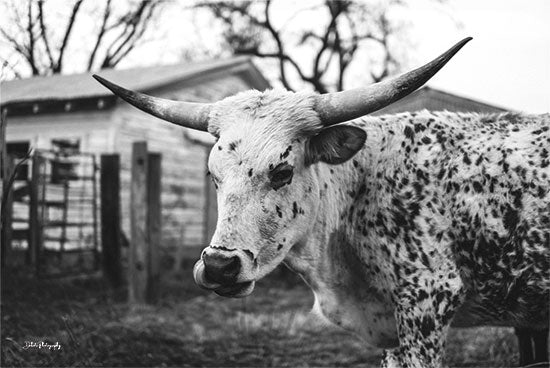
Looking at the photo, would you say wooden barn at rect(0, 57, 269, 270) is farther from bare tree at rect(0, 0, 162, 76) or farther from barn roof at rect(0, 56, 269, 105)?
bare tree at rect(0, 0, 162, 76)

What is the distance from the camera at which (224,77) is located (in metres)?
Result: 13.7

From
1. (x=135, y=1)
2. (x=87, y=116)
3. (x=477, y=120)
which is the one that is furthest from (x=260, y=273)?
(x=87, y=116)

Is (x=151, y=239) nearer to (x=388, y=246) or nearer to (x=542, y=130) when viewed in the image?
(x=388, y=246)

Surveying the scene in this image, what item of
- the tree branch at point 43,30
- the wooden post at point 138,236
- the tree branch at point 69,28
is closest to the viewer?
the tree branch at point 43,30

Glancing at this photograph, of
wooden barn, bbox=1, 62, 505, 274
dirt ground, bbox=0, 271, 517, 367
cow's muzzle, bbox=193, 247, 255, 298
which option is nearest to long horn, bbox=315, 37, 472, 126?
cow's muzzle, bbox=193, 247, 255, 298

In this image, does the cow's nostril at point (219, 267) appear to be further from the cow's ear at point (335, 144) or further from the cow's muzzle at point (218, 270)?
the cow's ear at point (335, 144)

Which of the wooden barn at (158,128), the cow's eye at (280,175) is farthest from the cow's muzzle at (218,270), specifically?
the wooden barn at (158,128)

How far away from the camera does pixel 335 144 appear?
291cm

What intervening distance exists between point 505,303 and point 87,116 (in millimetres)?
9185

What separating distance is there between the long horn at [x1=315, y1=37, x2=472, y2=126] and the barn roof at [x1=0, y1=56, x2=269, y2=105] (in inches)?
133

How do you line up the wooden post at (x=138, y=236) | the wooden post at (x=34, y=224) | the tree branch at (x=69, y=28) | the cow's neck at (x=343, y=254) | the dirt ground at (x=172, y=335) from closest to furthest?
the cow's neck at (x=343, y=254) < the tree branch at (x=69, y=28) < the dirt ground at (x=172, y=335) < the wooden post at (x=138, y=236) < the wooden post at (x=34, y=224)

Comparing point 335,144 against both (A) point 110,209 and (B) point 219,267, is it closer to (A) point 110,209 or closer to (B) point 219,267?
(B) point 219,267

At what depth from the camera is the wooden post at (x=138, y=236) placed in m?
6.73

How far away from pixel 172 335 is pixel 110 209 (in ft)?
8.05
